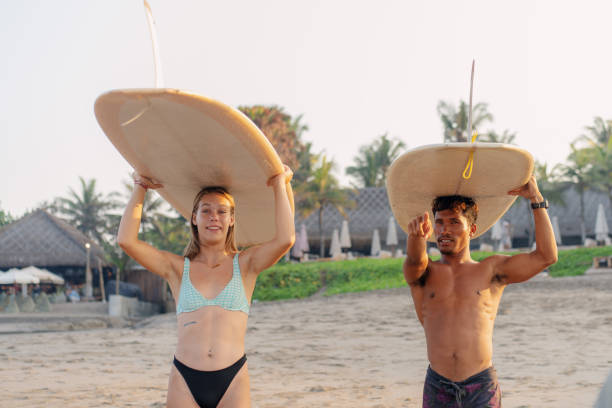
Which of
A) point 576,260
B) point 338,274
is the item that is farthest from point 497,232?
point 338,274

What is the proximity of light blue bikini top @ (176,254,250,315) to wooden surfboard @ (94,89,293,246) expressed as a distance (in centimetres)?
50

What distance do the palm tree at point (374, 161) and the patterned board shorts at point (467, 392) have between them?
4131 cm

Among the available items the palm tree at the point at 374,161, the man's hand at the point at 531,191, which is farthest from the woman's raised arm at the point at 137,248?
the palm tree at the point at 374,161

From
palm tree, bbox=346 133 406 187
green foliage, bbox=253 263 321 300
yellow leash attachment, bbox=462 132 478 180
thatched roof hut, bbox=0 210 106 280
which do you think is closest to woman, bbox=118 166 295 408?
yellow leash attachment, bbox=462 132 478 180

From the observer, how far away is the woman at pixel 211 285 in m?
2.68

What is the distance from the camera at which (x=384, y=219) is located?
34312 millimetres

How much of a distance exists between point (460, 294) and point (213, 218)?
3.83 feet

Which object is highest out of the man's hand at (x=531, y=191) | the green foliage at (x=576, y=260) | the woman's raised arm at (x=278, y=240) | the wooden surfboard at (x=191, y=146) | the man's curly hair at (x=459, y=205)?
the wooden surfboard at (x=191, y=146)

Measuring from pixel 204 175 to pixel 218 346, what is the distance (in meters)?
0.84

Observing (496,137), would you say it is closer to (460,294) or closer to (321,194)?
(321,194)

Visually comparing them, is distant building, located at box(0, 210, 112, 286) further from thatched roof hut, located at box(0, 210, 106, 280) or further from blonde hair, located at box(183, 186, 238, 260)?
blonde hair, located at box(183, 186, 238, 260)

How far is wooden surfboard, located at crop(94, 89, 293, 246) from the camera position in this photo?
2.60m

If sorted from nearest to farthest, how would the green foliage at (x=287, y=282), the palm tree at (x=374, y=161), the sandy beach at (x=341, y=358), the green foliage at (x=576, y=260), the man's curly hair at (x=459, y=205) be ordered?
the man's curly hair at (x=459, y=205)
the sandy beach at (x=341, y=358)
the green foliage at (x=287, y=282)
the green foliage at (x=576, y=260)
the palm tree at (x=374, y=161)

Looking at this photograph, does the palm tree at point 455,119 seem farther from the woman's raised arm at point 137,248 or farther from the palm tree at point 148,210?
the woman's raised arm at point 137,248
